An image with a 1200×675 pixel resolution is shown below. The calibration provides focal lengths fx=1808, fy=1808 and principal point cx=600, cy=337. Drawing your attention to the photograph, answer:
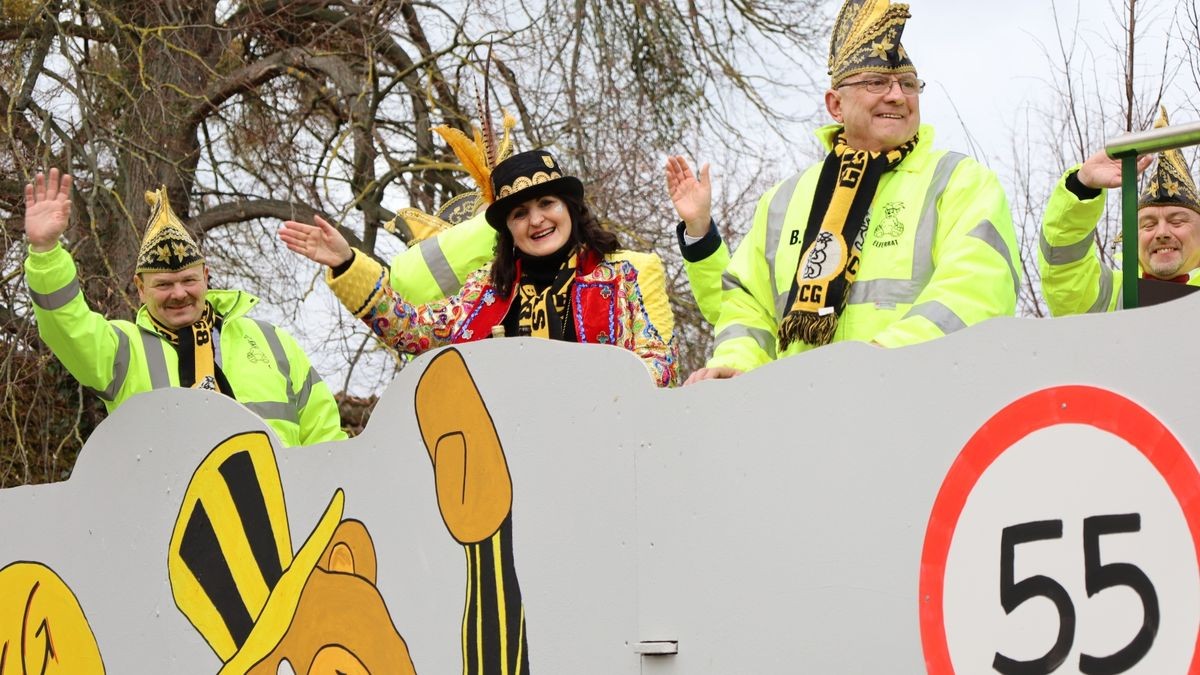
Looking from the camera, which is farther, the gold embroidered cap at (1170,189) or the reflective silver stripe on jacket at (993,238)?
the gold embroidered cap at (1170,189)

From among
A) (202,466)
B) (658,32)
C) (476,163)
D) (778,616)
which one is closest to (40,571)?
(202,466)

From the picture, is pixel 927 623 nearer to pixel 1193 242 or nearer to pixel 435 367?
pixel 435 367

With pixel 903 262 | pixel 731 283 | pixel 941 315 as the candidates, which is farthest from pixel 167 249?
pixel 941 315

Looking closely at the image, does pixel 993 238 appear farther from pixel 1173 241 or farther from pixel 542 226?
pixel 542 226

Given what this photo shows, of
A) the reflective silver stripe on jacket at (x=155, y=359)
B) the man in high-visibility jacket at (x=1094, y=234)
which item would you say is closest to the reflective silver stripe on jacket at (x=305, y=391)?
the reflective silver stripe on jacket at (x=155, y=359)

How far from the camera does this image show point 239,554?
177 inches

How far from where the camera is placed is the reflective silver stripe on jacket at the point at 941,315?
3.50m

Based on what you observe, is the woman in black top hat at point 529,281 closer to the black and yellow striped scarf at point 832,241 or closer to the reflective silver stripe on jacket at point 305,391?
the black and yellow striped scarf at point 832,241

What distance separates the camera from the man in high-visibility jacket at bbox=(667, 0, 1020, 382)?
11.9 feet

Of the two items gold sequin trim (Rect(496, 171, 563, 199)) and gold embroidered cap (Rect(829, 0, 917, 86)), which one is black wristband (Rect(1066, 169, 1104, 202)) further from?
gold sequin trim (Rect(496, 171, 563, 199))

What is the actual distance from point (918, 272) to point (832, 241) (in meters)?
0.20

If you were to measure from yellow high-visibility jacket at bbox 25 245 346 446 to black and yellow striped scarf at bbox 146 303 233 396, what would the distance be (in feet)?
0.07

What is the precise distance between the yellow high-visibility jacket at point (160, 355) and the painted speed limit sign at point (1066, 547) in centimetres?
258

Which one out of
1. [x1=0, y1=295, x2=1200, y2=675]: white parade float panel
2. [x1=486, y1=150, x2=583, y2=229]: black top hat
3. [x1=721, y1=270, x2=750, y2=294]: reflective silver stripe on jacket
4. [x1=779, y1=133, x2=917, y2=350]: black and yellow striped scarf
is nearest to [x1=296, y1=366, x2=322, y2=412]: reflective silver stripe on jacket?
[x1=0, y1=295, x2=1200, y2=675]: white parade float panel
